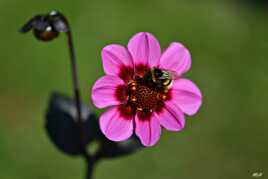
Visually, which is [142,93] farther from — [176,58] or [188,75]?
[188,75]

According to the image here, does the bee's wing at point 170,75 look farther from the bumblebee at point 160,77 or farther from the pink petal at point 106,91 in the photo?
the pink petal at point 106,91

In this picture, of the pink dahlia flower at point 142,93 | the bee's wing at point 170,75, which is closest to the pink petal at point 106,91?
the pink dahlia flower at point 142,93

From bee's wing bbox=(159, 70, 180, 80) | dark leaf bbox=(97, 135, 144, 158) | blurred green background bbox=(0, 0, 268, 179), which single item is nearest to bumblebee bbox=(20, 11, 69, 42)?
bee's wing bbox=(159, 70, 180, 80)

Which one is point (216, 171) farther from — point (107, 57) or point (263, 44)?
point (107, 57)

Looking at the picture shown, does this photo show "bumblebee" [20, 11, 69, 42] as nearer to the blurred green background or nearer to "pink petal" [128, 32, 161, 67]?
"pink petal" [128, 32, 161, 67]

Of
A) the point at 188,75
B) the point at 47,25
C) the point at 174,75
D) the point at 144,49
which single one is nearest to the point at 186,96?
the point at 174,75

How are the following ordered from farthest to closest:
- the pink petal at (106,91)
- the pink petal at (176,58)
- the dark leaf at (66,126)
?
the dark leaf at (66,126)
the pink petal at (176,58)
the pink petal at (106,91)

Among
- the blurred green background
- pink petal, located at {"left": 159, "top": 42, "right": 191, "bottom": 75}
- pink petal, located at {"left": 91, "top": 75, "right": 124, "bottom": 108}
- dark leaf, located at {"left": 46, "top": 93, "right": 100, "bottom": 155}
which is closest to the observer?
pink petal, located at {"left": 91, "top": 75, "right": 124, "bottom": 108}
